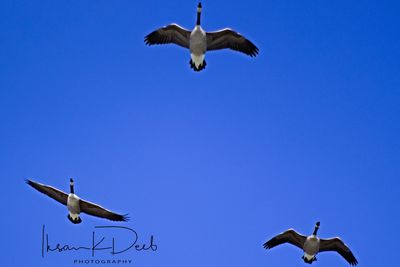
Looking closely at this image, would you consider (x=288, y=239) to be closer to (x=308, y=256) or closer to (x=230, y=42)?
(x=308, y=256)

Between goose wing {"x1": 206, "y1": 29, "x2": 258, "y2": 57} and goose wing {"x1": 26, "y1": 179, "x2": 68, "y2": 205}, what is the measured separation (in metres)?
7.36

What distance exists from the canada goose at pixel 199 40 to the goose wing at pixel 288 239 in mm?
6680

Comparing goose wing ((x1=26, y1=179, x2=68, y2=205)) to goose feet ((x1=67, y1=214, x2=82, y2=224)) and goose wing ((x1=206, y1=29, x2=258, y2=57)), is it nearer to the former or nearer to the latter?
goose feet ((x1=67, y1=214, x2=82, y2=224))

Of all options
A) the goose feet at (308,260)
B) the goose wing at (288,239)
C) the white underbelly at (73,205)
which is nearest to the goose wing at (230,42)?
the goose wing at (288,239)

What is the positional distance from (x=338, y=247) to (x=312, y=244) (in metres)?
1.20

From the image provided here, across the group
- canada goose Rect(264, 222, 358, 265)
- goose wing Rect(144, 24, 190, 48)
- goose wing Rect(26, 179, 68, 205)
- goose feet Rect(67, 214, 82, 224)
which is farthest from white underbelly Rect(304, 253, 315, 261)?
goose wing Rect(26, 179, 68, 205)

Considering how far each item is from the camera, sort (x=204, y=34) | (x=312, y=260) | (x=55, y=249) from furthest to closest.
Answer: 1. (x=312, y=260)
2. (x=204, y=34)
3. (x=55, y=249)

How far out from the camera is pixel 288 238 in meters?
22.7

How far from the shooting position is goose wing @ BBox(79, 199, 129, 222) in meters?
21.3

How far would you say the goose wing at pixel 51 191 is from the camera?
21.5m

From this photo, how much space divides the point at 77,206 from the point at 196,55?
6.79 meters

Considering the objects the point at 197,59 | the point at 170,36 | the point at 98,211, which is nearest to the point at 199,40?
the point at 197,59

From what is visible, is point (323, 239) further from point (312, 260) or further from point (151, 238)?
point (151, 238)

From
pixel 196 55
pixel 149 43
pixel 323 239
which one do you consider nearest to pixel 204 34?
pixel 196 55
